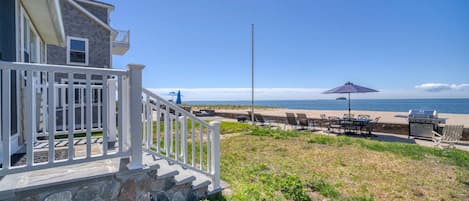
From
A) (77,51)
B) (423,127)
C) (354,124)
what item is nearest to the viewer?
(423,127)

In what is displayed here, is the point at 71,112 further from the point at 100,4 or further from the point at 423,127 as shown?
the point at 100,4

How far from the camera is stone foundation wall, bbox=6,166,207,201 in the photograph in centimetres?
213

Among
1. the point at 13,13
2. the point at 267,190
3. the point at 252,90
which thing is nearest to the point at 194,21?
the point at 252,90

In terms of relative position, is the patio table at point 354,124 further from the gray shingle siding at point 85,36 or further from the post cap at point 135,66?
the gray shingle siding at point 85,36

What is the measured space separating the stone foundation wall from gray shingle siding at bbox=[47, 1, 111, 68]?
1126 centimetres

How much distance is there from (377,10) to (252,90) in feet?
31.6

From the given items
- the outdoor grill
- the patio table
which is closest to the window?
the patio table

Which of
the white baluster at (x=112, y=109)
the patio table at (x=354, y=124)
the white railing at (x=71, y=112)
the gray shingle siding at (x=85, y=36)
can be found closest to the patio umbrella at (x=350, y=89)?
the patio table at (x=354, y=124)

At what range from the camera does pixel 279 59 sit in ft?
95.1

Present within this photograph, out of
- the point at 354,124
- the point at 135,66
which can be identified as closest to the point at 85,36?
the point at 135,66

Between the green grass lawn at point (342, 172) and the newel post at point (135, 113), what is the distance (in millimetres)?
1381

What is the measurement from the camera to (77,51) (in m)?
11.5

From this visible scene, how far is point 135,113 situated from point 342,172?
426 centimetres

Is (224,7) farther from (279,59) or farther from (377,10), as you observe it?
(279,59)
